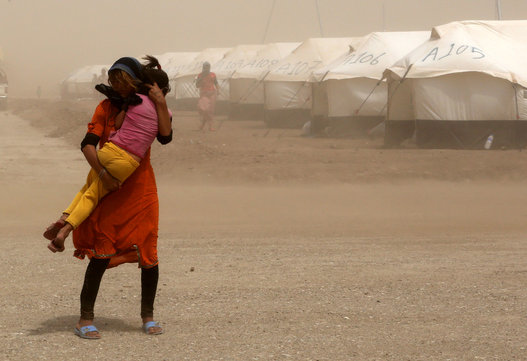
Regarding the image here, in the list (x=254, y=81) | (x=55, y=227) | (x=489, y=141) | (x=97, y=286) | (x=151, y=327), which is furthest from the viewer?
(x=254, y=81)

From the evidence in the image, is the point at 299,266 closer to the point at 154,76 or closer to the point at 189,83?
the point at 154,76

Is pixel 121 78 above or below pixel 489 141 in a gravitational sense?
above

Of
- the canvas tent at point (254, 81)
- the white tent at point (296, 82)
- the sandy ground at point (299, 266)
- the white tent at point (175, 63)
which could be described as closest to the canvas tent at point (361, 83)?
the white tent at point (296, 82)

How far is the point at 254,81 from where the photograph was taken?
30.4 metres

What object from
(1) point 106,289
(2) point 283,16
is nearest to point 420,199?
(1) point 106,289

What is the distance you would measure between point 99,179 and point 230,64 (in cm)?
2940

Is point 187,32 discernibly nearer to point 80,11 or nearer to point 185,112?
point 80,11

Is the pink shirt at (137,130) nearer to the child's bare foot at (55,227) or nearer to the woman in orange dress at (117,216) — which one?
the woman in orange dress at (117,216)

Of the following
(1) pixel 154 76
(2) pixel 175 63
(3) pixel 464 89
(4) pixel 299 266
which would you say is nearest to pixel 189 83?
(2) pixel 175 63

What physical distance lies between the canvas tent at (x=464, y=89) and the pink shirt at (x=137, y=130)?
514 inches

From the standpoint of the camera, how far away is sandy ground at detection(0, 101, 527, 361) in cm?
478

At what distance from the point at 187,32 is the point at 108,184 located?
8791cm

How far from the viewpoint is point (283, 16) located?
87375 millimetres

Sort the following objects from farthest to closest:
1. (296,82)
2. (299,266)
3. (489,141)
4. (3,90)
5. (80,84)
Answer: (80,84), (3,90), (296,82), (489,141), (299,266)
